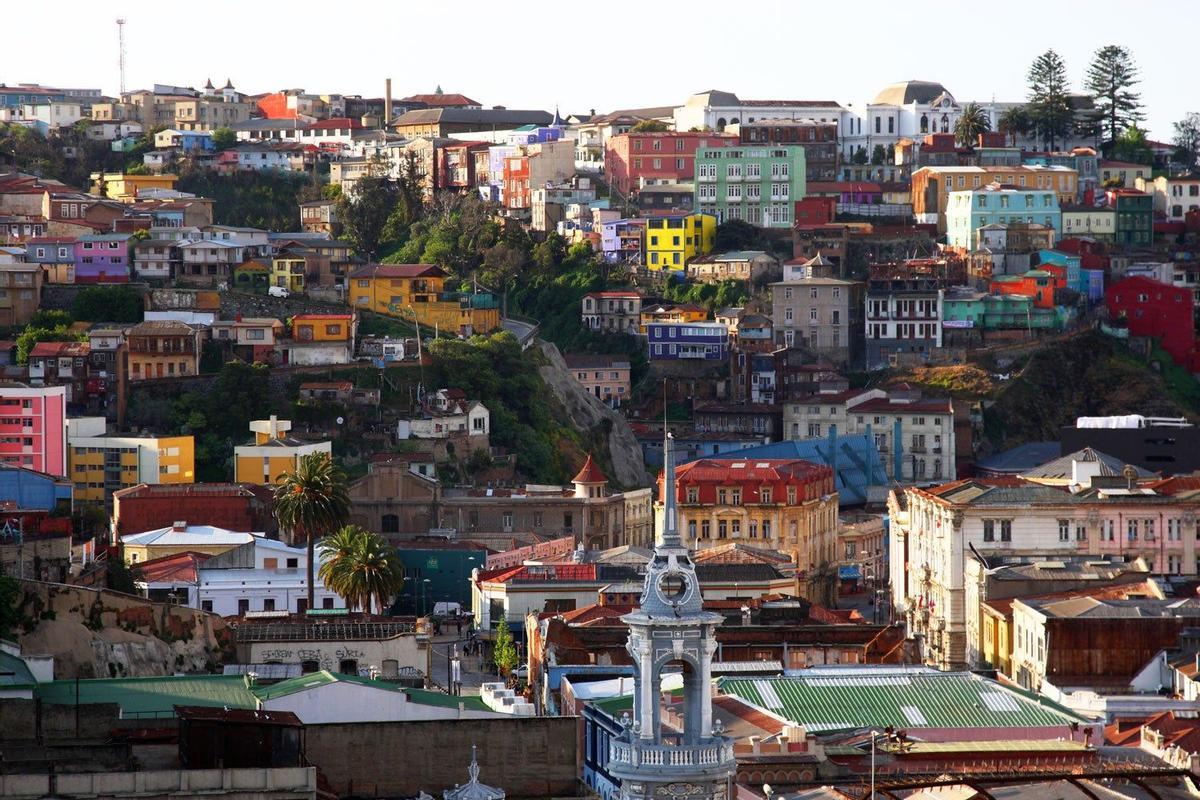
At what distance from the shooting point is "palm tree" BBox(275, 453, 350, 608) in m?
107

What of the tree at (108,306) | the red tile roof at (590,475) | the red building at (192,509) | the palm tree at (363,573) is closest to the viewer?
the palm tree at (363,573)

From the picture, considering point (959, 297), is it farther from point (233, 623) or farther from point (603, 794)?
point (603, 794)

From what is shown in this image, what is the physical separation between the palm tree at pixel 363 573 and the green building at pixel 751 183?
246ft

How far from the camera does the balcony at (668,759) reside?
43.4 meters

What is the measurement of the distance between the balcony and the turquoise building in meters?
126

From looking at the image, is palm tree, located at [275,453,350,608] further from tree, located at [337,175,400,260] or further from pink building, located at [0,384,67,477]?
tree, located at [337,175,400,260]

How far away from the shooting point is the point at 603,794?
5781 centimetres

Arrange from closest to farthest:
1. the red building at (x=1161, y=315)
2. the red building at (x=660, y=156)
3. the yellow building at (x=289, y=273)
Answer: the yellow building at (x=289, y=273)
the red building at (x=1161, y=315)
the red building at (x=660, y=156)

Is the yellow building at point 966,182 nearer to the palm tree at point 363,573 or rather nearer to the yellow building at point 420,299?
the yellow building at point 420,299

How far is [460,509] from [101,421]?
17645 millimetres

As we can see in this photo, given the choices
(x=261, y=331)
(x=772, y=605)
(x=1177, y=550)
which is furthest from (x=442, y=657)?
(x=261, y=331)

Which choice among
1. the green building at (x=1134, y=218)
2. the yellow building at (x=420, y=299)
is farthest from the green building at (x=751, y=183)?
the yellow building at (x=420, y=299)

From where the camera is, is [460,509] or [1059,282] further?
[1059,282]

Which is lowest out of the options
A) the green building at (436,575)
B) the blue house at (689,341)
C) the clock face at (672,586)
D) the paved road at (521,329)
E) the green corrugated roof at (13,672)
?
the green building at (436,575)
